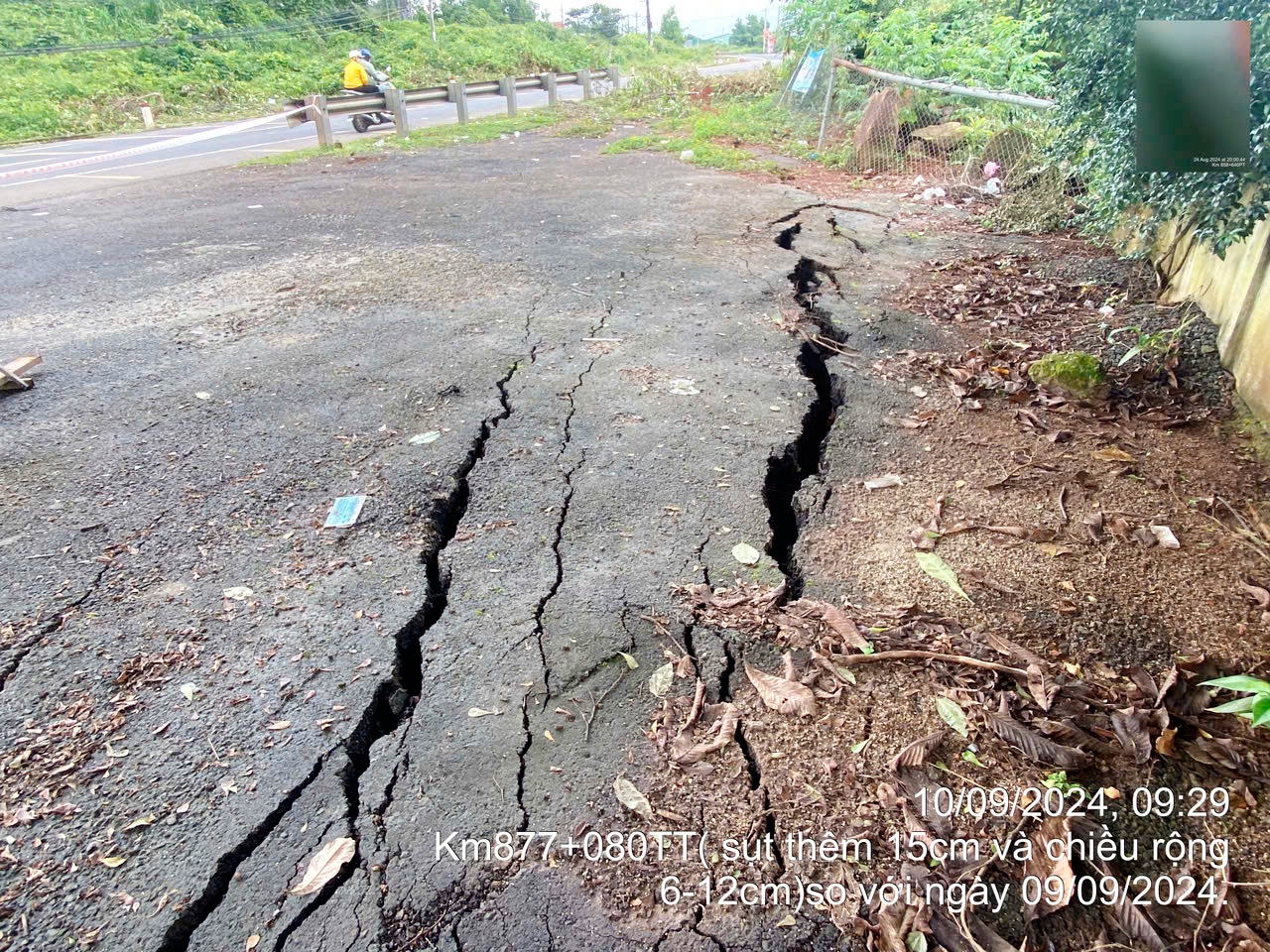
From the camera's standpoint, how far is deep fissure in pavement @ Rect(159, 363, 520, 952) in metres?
1.61

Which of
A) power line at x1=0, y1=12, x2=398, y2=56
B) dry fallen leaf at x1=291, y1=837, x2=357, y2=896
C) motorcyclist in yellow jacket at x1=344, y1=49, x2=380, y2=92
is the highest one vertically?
power line at x1=0, y1=12, x2=398, y2=56

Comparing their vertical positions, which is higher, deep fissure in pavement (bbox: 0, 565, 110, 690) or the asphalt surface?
the asphalt surface

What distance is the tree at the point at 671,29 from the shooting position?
1986 inches

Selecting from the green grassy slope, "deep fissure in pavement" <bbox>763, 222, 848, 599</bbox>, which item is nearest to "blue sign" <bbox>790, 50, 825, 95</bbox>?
"deep fissure in pavement" <bbox>763, 222, 848, 599</bbox>

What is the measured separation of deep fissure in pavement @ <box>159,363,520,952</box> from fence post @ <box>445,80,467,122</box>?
39.7ft

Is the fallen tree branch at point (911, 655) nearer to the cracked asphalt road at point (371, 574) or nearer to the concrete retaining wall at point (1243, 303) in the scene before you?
the cracked asphalt road at point (371, 574)

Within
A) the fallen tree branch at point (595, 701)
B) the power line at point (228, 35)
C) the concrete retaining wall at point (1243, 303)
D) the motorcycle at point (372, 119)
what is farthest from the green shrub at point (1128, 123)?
the power line at point (228, 35)

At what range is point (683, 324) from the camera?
4.57 metres

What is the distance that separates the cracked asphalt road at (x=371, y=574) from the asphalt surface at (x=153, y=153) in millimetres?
5354

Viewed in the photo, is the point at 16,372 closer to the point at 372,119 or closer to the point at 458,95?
the point at 458,95

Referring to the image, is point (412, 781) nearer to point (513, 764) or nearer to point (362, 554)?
point (513, 764)

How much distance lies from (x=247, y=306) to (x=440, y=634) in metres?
3.64

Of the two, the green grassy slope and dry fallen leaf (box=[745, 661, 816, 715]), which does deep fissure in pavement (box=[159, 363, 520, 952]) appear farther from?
the green grassy slope

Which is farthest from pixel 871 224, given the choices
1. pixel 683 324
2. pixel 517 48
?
pixel 517 48
